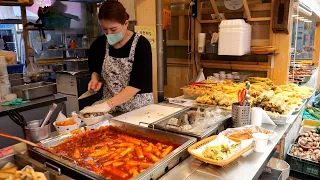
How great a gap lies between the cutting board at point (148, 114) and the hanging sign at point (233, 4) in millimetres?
2310

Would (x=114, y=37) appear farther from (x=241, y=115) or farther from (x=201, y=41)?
(x=201, y=41)

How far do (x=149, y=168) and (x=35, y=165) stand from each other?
0.54 metres

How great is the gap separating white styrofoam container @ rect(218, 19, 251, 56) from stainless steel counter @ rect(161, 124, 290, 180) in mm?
2230

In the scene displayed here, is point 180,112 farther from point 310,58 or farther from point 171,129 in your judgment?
point 310,58

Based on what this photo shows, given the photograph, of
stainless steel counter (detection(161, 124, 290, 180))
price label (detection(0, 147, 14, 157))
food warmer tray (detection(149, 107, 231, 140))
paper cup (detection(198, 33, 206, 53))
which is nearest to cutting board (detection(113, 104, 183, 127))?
food warmer tray (detection(149, 107, 231, 140))

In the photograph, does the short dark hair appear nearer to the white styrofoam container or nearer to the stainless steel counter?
the stainless steel counter

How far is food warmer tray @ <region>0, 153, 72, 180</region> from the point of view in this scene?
41.8 inches

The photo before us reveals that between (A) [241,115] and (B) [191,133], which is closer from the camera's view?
(B) [191,133]

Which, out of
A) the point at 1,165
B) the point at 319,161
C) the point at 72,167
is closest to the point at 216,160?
the point at 72,167

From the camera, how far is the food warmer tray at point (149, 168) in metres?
1.09

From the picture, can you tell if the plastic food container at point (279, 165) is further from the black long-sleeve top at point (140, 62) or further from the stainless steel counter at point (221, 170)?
the black long-sleeve top at point (140, 62)

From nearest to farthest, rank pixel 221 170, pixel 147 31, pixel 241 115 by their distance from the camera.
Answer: pixel 221 170, pixel 241 115, pixel 147 31

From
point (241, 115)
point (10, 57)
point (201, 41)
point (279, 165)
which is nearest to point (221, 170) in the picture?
point (241, 115)

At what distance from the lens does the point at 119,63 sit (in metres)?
2.14
